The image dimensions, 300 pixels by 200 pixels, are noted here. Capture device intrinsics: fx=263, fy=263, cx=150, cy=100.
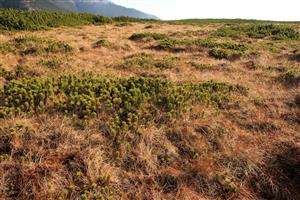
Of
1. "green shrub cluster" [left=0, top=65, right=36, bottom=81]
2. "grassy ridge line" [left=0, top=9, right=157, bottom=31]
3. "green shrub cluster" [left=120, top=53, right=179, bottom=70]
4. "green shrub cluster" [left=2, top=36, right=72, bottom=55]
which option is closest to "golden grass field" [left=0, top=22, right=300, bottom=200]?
"green shrub cluster" [left=0, top=65, right=36, bottom=81]

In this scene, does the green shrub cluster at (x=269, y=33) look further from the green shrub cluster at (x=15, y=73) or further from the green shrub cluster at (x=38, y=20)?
the green shrub cluster at (x=15, y=73)

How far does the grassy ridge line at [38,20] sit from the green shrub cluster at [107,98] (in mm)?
15730

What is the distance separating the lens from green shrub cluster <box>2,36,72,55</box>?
41.7 ft

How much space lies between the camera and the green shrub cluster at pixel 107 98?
19.5 ft

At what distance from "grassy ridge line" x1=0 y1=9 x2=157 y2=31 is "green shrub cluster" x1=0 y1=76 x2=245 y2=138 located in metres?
15.7

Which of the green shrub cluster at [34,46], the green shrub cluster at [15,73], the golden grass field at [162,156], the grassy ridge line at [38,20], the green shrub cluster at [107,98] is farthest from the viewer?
the grassy ridge line at [38,20]

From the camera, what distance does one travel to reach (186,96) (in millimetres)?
7379

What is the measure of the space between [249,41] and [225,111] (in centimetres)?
1579

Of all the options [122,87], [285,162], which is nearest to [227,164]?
[285,162]

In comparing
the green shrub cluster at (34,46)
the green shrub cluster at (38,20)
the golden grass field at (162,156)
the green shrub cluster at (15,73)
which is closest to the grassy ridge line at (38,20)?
the green shrub cluster at (38,20)

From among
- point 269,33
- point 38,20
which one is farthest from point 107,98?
point 269,33

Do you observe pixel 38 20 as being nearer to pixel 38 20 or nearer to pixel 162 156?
pixel 38 20

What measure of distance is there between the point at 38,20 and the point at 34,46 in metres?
12.9

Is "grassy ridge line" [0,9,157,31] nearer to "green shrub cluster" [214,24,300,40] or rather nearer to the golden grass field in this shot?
"green shrub cluster" [214,24,300,40]
